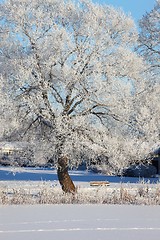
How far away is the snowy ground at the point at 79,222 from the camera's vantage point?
913 cm

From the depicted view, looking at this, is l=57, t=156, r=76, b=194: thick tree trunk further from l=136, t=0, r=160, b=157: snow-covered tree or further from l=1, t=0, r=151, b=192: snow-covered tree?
l=136, t=0, r=160, b=157: snow-covered tree

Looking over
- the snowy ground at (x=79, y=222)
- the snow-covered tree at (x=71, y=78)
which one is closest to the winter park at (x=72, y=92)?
the snow-covered tree at (x=71, y=78)

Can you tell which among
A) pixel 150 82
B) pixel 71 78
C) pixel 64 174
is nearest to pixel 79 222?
pixel 71 78

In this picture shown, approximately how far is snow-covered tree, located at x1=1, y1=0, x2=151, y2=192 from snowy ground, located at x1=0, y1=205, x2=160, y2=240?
3.88 metres

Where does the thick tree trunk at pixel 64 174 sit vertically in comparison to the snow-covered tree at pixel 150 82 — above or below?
below

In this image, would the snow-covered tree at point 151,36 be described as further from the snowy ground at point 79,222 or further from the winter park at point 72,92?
the snowy ground at point 79,222

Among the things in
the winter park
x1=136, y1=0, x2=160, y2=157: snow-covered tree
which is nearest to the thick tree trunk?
the winter park

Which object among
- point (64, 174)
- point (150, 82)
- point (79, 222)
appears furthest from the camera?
point (150, 82)

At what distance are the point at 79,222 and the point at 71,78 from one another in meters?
6.87

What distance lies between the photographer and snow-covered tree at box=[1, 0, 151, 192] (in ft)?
54.3

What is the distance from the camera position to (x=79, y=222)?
1064 cm

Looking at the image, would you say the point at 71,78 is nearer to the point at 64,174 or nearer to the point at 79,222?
the point at 64,174

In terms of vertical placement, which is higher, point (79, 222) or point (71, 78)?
point (71, 78)

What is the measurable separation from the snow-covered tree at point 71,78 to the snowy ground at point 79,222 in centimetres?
388
